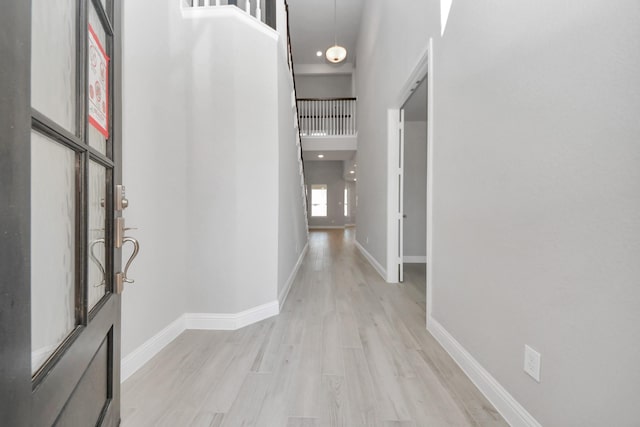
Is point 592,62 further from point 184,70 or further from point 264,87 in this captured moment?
point 184,70

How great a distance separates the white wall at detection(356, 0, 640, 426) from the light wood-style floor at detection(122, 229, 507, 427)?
0.96 feet

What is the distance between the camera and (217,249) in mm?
2416

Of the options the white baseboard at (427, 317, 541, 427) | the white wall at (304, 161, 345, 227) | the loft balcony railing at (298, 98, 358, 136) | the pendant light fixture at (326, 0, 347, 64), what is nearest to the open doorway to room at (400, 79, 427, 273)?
the loft balcony railing at (298, 98, 358, 136)

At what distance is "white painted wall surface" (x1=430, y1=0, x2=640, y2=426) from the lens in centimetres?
Result: 89

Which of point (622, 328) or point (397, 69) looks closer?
point (622, 328)

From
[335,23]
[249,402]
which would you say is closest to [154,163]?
[249,402]

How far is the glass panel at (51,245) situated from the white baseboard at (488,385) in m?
1.72

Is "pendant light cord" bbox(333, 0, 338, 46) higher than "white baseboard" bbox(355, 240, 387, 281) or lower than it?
higher

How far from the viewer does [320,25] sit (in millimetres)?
7055

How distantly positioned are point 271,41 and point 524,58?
2.09 m

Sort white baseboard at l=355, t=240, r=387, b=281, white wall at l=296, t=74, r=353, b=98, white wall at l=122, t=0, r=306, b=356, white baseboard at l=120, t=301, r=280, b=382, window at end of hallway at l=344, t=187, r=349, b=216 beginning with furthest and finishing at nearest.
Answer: window at end of hallway at l=344, t=187, r=349, b=216 < white wall at l=296, t=74, r=353, b=98 < white baseboard at l=355, t=240, r=387, b=281 < white wall at l=122, t=0, r=306, b=356 < white baseboard at l=120, t=301, r=280, b=382

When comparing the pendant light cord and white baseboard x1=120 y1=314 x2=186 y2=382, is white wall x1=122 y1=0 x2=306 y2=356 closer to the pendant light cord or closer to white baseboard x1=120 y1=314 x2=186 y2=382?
white baseboard x1=120 y1=314 x2=186 y2=382

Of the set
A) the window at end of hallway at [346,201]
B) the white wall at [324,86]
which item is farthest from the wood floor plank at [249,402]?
the window at end of hallway at [346,201]

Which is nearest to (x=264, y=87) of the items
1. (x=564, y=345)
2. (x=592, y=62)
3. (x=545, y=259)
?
(x=592, y=62)
